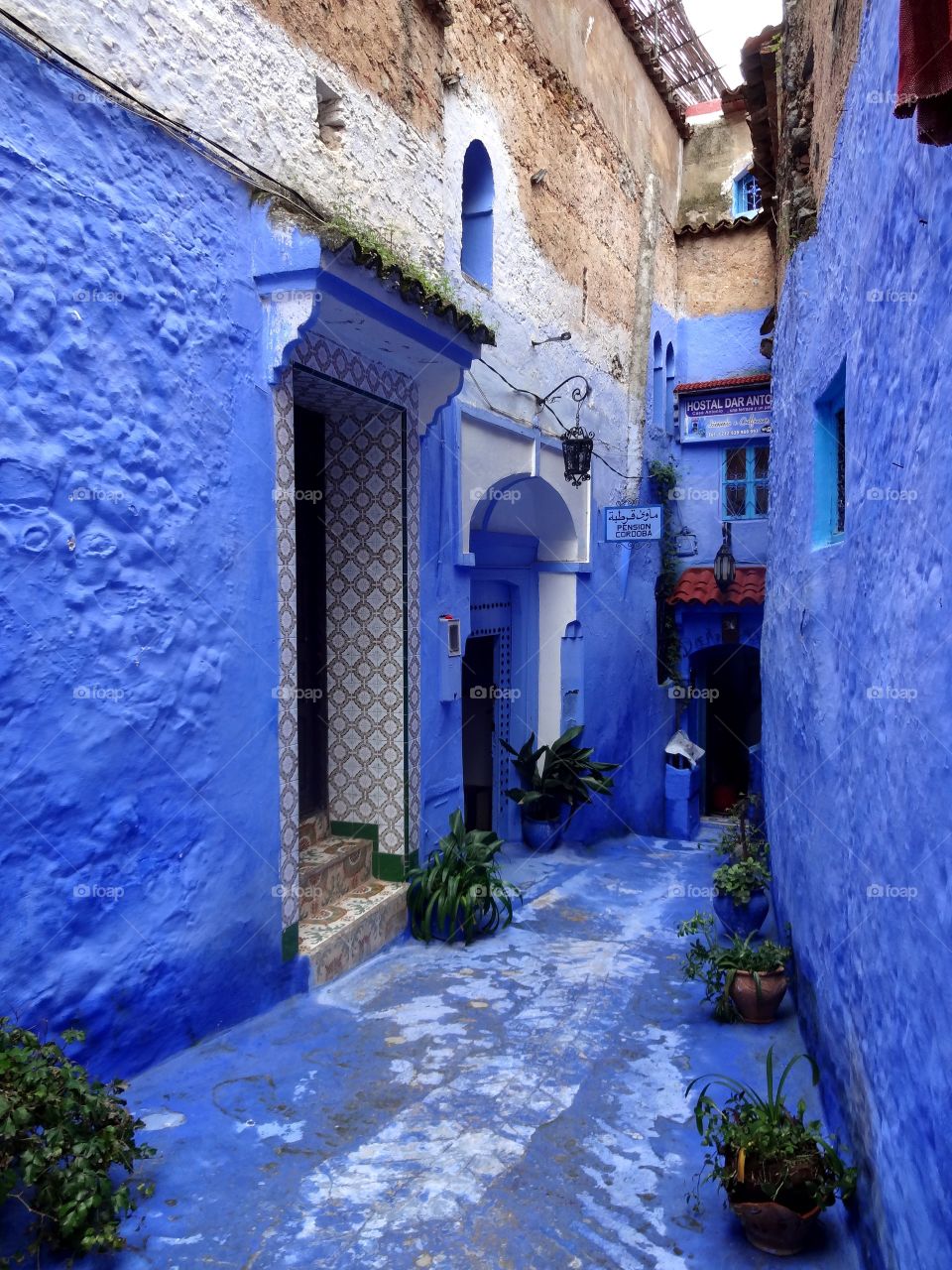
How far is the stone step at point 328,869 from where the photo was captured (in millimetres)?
6371

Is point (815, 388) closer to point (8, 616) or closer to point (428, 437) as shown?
point (428, 437)

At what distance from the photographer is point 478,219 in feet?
28.6

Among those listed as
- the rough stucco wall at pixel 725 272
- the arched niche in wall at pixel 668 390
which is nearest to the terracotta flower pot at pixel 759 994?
the arched niche in wall at pixel 668 390

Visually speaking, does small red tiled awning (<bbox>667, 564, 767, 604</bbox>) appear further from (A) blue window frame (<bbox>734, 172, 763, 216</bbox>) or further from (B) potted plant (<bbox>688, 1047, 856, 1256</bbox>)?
(B) potted plant (<bbox>688, 1047, 856, 1256</bbox>)

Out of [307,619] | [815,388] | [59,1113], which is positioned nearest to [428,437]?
[307,619]

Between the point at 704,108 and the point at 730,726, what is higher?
the point at 704,108

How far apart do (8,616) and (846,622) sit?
347 cm

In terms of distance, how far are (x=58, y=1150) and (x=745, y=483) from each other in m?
12.4

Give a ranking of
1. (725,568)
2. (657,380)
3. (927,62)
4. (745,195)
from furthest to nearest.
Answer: (745,195)
(657,380)
(725,568)
(927,62)

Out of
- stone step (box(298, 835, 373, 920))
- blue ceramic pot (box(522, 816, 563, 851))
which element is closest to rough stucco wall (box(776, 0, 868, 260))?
stone step (box(298, 835, 373, 920))

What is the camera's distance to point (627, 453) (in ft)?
41.9

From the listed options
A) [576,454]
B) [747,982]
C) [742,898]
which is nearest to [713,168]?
[576,454]

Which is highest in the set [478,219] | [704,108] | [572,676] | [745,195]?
[704,108]

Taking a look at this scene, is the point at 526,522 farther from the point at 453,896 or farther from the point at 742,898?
the point at 742,898
